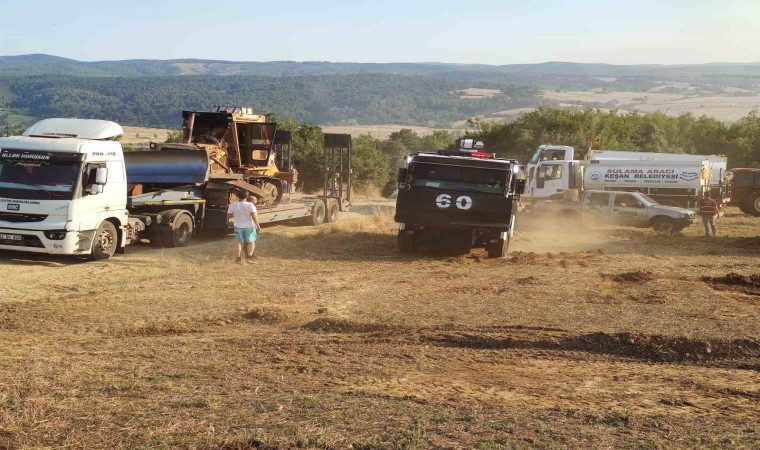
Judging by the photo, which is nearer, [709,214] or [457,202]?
[457,202]

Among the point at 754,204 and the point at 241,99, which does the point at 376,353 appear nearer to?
the point at 754,204

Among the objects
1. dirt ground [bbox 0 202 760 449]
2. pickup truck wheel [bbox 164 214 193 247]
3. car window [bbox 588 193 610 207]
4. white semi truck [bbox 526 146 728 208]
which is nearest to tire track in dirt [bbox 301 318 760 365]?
dirt ground [bbox 0 202 760 449]

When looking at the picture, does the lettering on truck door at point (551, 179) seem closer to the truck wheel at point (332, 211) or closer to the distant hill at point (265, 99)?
the truck wheel at point (332, 211)

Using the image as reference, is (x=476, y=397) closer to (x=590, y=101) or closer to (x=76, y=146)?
(x=76, y=146)

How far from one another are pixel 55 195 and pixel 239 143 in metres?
7.61

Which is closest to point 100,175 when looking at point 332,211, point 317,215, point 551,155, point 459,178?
point 459,178

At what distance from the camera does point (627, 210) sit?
28219mm

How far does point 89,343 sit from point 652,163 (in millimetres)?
26862

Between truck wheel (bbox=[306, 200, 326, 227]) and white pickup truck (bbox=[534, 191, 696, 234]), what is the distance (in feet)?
25.0

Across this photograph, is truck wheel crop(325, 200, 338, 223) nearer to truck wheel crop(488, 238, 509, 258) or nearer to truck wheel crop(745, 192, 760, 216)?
truck wheel crop(488, 238, 509, 258)

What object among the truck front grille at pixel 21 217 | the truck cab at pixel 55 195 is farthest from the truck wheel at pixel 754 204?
the truck front grille at pixel 21 217

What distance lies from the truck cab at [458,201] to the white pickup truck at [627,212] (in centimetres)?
881

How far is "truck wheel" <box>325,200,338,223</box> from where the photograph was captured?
92.4ft

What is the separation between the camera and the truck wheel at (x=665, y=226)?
27625 millimetres
